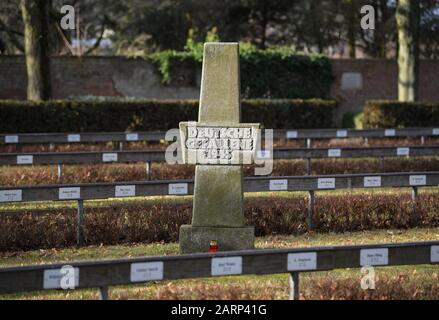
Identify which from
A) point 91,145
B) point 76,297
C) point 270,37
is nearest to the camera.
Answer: point 76,297

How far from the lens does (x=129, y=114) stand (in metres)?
23.4

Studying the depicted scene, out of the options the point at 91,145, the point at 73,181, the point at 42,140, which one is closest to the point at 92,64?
the point at 91,145

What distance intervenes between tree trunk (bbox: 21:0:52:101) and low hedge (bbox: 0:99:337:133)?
150cm

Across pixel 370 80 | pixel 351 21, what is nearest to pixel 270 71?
pixel 370 80

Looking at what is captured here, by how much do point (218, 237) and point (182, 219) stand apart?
147 cm

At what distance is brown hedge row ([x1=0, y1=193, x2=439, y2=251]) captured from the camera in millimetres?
10547

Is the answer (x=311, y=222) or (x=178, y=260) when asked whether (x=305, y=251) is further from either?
(x=311, y=222)

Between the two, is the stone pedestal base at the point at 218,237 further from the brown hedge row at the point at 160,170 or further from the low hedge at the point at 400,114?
the low hedge at the point at 400,114

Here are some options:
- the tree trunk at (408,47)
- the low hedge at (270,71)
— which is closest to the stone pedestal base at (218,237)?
the tree trunk at (408,47)

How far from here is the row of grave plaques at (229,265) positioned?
670cm

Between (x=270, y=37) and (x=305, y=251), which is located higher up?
(x=270, y=37)

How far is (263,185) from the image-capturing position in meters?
11.7

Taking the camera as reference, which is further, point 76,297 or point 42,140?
point 42,140

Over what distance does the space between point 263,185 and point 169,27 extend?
2811cm
